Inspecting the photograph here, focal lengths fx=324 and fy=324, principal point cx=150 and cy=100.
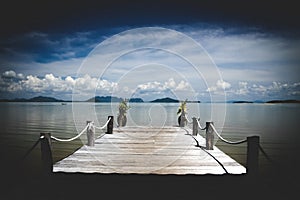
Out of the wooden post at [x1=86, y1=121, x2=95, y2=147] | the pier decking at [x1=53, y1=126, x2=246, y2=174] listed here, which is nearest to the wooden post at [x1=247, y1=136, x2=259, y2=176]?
the pier decking at [x1=53, y1=126, x2=246, y2=174]

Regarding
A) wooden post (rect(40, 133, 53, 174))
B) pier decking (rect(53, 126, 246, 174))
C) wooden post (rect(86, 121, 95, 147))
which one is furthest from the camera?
wooden post (rect(86, 121, 95, 147))

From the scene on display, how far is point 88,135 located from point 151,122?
4.43 metres

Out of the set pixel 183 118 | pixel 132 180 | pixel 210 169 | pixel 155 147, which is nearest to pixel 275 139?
pixel 183 118

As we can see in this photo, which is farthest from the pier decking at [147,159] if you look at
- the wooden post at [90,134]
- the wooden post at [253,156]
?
the wooden post at [253,156]

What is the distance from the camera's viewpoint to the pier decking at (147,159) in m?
4.31

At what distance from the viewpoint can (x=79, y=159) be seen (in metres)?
4.91

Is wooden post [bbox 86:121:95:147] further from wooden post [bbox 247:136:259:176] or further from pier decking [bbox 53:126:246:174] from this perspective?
wooden post [bbox 247:136:259:176]

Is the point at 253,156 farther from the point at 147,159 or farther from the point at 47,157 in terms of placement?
the point at 47,157

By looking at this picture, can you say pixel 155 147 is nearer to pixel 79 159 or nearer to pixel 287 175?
pixel 79 159

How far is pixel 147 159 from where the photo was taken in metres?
5.01

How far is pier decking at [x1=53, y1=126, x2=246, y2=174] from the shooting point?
431 centimetres

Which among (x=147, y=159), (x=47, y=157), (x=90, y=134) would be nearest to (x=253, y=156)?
(x=147, y=159)

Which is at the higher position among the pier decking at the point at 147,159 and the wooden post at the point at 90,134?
the wooden post at the point at 90,134

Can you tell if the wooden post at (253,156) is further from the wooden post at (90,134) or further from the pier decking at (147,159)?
the wooden post at (90,134)
